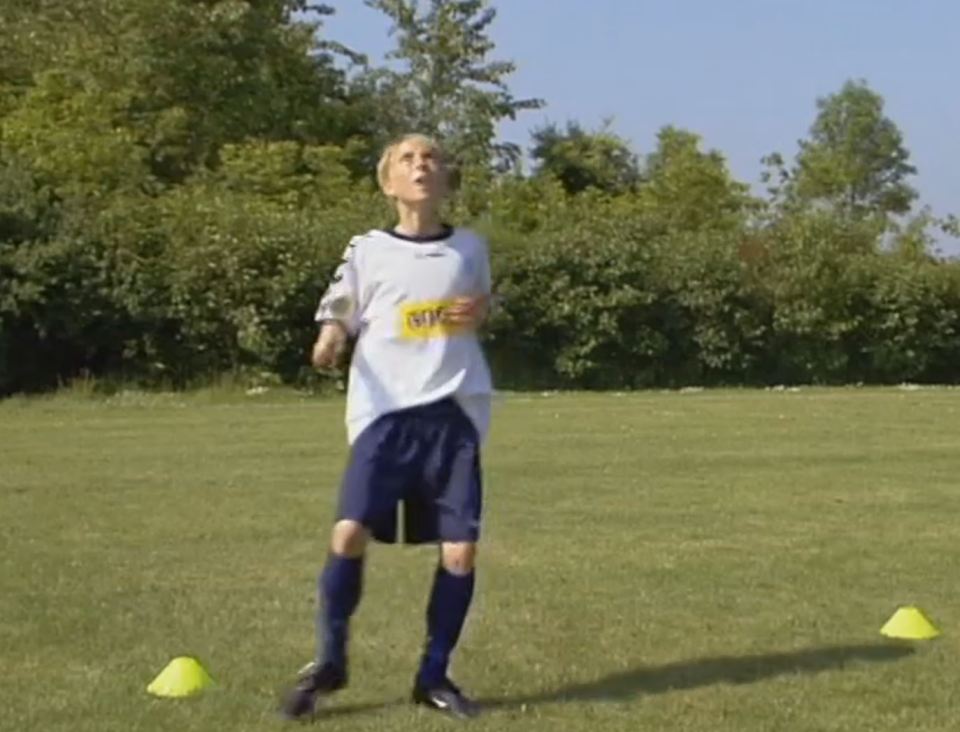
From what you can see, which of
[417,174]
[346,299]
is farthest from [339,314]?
[417,174]

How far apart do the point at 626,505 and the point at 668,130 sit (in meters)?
56.8

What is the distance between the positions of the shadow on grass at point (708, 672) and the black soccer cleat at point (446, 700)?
0.46ft

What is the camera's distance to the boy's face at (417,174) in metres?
6.07

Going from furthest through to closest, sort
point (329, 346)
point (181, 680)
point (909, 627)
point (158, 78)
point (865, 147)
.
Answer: point (865, 147), point (158, 78), point (909, 627), point (181, 680), point (329, 346)

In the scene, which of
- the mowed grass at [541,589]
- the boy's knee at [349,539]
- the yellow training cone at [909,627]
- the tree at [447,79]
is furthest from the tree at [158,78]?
the boy's knee at [349,539]

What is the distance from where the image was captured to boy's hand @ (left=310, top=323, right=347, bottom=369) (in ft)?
19.5

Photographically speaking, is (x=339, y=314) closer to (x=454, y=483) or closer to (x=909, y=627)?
(x=454, y=483)

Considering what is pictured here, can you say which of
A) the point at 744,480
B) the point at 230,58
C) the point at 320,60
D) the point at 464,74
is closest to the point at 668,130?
the point at 464,74

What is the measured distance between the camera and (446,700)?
6023 millimetres

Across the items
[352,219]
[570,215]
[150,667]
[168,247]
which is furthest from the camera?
[570,215]

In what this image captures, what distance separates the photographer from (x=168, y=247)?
3397cm

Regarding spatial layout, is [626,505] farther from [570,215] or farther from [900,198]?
[900,198]

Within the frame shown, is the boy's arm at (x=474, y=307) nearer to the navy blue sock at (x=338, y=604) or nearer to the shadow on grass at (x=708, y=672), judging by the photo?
the navy blue sock at (x=338, y=604)

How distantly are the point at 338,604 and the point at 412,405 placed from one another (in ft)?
2.31
